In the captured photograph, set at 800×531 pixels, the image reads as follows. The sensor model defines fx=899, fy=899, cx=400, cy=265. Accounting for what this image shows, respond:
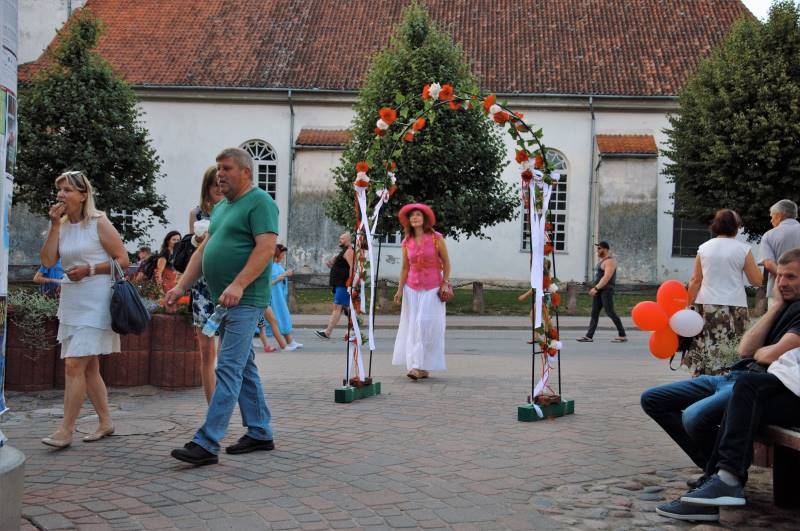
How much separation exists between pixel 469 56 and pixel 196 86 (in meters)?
10.4

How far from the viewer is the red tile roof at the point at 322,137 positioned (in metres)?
33.5

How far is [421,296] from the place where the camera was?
35.0 feet

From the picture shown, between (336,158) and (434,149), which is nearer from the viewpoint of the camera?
(434,149)

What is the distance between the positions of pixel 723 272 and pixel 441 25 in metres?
28.4

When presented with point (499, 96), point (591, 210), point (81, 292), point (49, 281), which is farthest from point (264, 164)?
point (81, 292)

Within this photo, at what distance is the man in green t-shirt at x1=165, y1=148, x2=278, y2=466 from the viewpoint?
239 inches

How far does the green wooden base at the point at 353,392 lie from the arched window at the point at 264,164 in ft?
85.7

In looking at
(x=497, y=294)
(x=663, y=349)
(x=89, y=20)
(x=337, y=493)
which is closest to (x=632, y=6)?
(x=497, y=294)

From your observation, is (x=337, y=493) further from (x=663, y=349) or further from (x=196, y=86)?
(x=196, y=86)

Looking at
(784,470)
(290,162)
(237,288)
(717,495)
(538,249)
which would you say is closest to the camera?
(717,495)

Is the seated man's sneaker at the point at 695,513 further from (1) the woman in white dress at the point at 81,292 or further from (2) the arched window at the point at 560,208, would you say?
(2) the arched window at the point at 560,208

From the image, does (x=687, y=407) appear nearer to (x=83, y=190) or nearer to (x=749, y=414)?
(x=749, y=414)

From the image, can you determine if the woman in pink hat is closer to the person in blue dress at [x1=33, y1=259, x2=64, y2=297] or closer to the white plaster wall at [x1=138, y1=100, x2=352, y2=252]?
the person in blue dress at [x1=33, y1=259, x2=64, y2=297]

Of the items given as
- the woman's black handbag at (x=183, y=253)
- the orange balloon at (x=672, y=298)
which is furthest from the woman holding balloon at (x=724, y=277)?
the woman's black handbag at (x=183, y=253)
